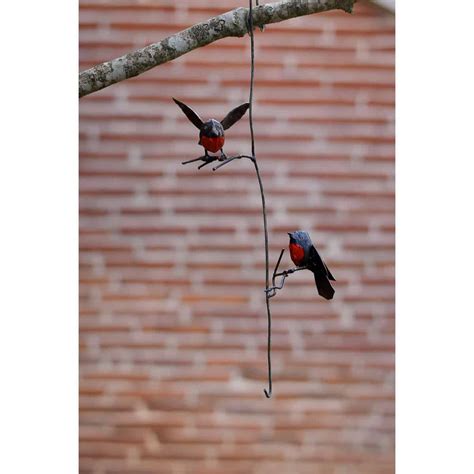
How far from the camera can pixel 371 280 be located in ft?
4.87

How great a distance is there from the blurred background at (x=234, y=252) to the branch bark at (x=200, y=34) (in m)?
0.55

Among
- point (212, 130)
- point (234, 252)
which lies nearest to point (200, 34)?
point (212, 130)

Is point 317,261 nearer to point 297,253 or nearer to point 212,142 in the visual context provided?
point 297,253

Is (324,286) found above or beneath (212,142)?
beneath

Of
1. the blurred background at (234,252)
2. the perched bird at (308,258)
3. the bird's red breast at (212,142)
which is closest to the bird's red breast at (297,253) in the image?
the perched bird at (308,258)

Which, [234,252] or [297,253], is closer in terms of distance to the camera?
[297,253]

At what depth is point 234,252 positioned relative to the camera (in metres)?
1.51

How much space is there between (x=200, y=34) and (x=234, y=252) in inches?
25.8

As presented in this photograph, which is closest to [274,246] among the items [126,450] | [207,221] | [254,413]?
[207,221]

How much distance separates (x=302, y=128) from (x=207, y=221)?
0.28 metres

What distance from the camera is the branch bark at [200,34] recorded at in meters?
0.92

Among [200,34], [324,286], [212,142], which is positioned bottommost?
[324,286]

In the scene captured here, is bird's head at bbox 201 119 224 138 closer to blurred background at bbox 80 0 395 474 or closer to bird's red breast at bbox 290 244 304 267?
bird's red breast at bbox 290 244 304 267

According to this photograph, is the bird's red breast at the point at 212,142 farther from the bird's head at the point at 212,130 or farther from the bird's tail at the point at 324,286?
the bird's tail at the point at 324,286
